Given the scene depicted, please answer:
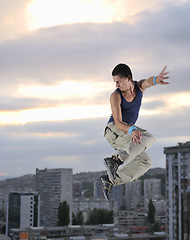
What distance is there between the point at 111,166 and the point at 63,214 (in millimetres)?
122373

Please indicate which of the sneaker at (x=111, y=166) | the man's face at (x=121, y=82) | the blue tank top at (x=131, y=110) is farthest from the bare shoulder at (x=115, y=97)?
the sneaker at (x=111, y=166)

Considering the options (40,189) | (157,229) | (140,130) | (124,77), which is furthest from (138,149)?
(40,189)

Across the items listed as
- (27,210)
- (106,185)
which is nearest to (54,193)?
(27,210)

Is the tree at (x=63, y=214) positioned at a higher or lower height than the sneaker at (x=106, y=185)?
lower

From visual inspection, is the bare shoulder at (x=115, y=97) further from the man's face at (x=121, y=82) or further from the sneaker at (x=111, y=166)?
the sneaker at (x=111, y=166)

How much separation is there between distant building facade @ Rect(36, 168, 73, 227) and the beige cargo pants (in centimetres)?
13268

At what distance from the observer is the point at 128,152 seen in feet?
35.5

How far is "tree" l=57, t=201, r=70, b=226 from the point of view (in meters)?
129

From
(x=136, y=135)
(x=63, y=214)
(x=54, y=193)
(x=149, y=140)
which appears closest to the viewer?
(x=136, y=135)

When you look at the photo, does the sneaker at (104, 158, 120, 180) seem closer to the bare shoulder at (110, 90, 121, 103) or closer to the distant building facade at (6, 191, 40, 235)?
the bare shoulder at (110, 90, 121, 103)

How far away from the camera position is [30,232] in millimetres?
115312

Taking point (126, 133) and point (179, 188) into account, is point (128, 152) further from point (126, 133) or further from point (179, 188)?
point (179, 188)

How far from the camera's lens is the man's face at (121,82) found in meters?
10.5

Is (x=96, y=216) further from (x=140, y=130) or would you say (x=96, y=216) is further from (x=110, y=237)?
(x=140, y=130)
